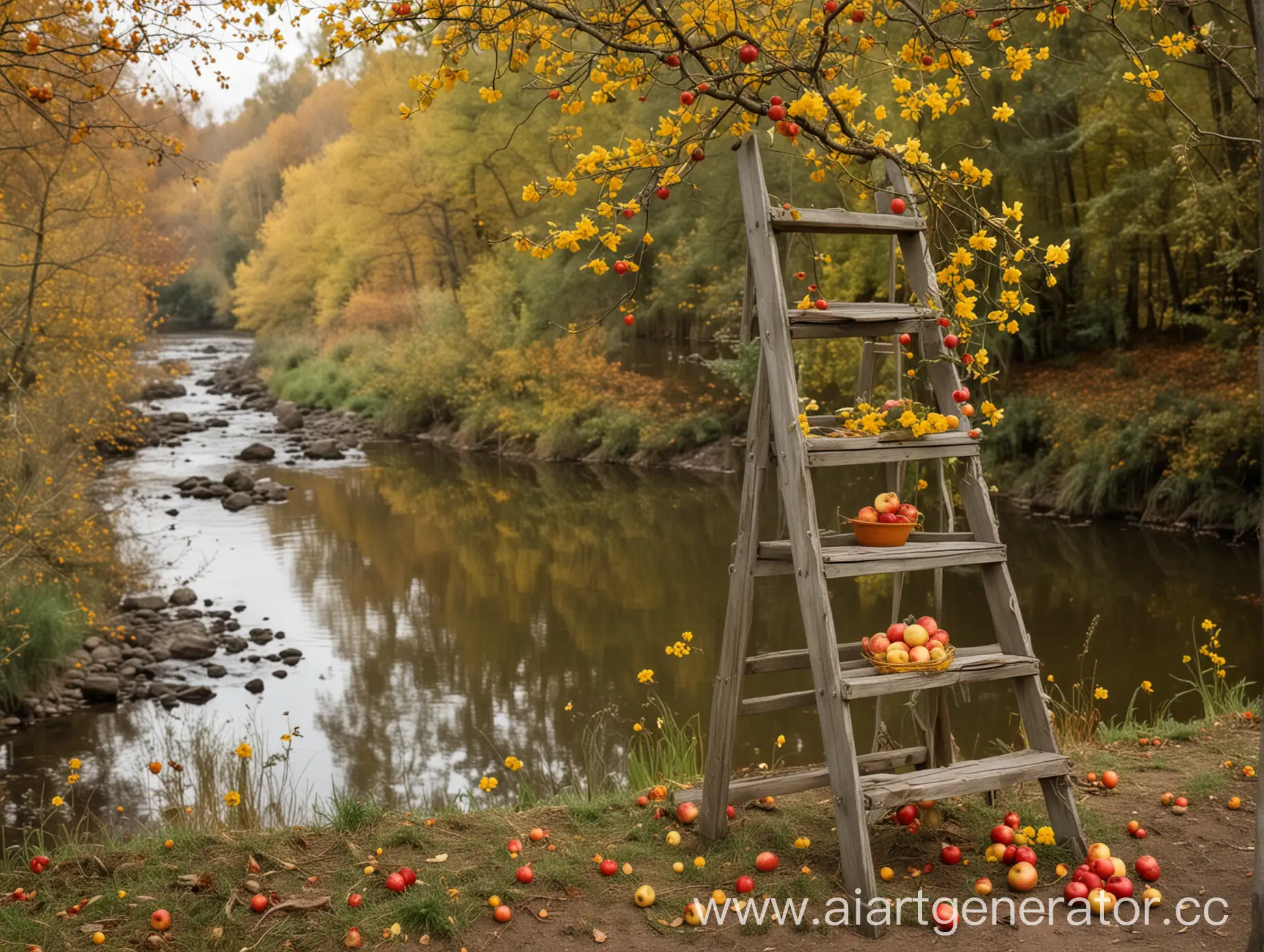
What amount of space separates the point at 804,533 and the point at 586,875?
142 cm

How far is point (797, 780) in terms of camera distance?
4.12 m

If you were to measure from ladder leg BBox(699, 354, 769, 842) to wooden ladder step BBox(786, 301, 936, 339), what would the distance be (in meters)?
0.20

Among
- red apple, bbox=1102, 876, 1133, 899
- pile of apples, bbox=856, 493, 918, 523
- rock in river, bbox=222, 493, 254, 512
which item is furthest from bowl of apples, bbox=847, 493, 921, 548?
rock in river, bbox=222, 493, 254, 512

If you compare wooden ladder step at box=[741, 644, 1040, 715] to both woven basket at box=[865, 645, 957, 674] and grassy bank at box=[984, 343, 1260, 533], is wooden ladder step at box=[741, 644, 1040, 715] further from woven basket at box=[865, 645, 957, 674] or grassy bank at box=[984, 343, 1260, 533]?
grassy bank at box=[984, 343, 1260, 533]

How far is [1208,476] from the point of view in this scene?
1467 centimetres

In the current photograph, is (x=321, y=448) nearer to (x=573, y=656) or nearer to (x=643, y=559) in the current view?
(x=643, y=559)

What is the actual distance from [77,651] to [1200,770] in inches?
401

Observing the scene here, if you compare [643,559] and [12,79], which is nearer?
[12,79]

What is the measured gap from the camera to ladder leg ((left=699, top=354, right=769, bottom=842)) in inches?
Result: 159

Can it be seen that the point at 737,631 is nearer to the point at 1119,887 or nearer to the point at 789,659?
the point at 789,659

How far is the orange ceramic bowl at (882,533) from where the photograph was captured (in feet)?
12.8

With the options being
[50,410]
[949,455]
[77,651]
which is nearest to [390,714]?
[77,651]

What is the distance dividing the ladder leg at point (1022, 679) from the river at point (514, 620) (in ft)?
10.8

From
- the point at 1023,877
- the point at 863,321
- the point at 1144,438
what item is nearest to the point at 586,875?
the point at 1023,877
